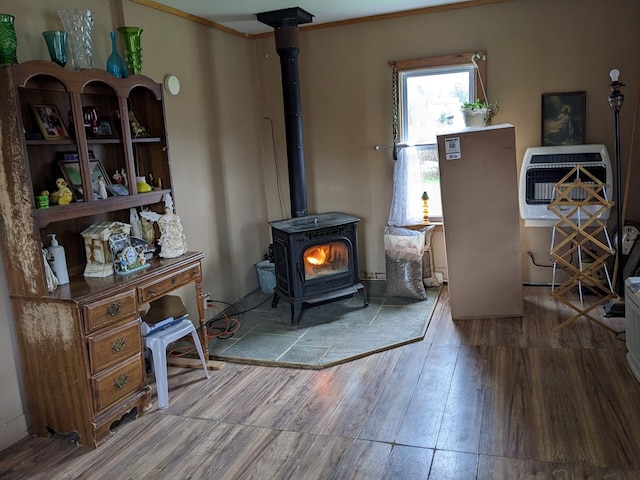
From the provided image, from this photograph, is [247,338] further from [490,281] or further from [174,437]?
[490,281]

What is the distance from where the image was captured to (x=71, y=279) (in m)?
2.91

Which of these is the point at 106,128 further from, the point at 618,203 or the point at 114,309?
the point at 618,203

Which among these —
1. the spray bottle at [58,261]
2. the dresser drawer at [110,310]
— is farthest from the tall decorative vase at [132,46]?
the dresser drawer at [110,310]

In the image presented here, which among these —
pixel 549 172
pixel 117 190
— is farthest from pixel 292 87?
pixel 549 172

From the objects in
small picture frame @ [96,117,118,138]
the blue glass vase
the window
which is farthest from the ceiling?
small picture frame @ [96,117,118,138]

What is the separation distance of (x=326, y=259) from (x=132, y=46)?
6.87ft

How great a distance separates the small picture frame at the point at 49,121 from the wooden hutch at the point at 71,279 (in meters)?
0.01

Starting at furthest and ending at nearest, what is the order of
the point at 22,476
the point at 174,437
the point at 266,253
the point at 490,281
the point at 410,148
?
1. the point at 266,253
2. the point at 410,148
3. the point at 490,281
4. the point at 174,437
5. the point at 22,476

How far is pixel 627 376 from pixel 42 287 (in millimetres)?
3174

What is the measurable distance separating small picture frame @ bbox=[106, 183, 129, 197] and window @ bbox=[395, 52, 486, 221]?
100 inches

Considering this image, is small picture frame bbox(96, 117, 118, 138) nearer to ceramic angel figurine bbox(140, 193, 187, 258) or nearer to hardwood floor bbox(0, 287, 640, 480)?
ceramic angel figurine bbox(140, 193, 187, 258)

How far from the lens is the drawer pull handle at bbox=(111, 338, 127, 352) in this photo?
2.76m

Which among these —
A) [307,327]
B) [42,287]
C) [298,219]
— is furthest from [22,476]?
[298,219]

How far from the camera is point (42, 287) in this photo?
2.61 metres
